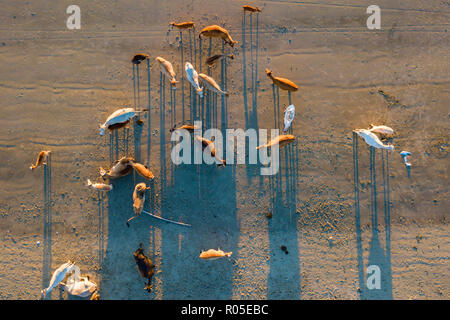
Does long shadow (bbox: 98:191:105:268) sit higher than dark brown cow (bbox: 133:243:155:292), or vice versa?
long shadow (bbox: 98:191:105:268)

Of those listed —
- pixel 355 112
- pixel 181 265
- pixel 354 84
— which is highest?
pixel 354 84

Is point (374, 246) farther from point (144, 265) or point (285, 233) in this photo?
point (144, 265)

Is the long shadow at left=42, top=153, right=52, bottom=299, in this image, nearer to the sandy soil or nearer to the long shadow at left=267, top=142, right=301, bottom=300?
the sandy soil

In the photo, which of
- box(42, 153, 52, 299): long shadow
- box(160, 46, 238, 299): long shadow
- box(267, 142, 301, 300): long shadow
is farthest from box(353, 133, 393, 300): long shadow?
box(42, 153, 52, 299): long shadow

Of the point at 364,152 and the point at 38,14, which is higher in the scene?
the point at 38,14

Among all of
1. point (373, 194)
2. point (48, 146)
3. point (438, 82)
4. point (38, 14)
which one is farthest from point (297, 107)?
point (38, 14)
